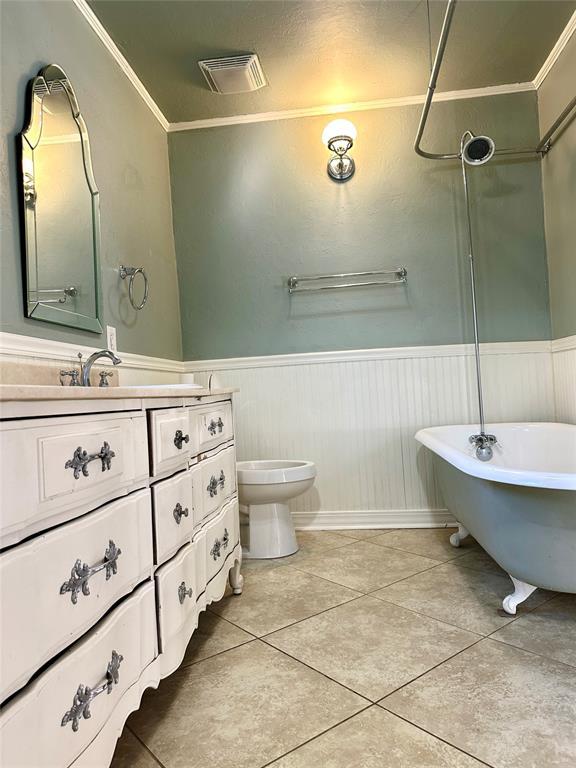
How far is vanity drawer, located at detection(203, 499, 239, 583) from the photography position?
1.49 metres

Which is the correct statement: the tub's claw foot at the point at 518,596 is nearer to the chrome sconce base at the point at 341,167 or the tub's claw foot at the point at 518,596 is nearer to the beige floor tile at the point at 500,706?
the beige floor tile at the point at 500,706

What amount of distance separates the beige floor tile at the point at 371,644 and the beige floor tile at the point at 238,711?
0.06 metres

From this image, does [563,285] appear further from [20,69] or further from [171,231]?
[20,69]

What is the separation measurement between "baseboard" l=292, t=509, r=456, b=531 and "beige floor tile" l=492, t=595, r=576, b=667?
98 centimetres

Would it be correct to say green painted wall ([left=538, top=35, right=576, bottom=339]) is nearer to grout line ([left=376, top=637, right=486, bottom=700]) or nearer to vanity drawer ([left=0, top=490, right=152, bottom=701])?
grout line ([left=376, top=637, right=486, bottom=700])

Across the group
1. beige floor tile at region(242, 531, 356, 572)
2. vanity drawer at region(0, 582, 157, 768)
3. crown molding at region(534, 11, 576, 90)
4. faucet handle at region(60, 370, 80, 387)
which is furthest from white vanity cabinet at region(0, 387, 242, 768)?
crown molding at region(534, 11, 576, 90)

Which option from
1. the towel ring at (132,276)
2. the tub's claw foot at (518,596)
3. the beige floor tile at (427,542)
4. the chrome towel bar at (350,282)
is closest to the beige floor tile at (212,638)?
the tub's claw foot at (518,596)

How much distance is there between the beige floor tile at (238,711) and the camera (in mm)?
1057

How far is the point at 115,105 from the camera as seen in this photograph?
7.08 feet

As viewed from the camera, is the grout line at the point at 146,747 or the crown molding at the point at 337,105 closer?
the grout line at the point at 146,747

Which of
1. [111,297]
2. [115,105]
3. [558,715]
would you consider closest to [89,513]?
[558,715]

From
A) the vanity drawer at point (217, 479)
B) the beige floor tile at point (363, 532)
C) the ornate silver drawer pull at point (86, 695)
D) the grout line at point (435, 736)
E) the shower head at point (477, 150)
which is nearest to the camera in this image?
the ornate silver drawer pull at point (86, 695)

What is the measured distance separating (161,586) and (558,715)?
958 mm

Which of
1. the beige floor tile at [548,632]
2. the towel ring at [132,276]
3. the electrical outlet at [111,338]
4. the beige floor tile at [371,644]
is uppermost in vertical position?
the towel ring at [132,276]
